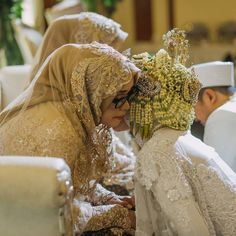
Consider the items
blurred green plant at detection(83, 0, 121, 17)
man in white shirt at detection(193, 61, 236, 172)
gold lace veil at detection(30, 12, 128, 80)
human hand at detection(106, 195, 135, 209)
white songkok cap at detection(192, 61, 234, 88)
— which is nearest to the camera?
human hand at detection(106, 195, 135, 209)

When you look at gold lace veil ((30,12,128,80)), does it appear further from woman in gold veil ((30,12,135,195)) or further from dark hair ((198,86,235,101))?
dark hair ((198,86,235,101))

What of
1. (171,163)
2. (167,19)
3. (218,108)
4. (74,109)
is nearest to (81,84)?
(74,109)

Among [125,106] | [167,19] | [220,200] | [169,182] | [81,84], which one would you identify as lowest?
[167,19]

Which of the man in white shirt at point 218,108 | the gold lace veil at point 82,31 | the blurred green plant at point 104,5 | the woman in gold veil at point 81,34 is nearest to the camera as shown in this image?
the man in white shirt at point 218,108

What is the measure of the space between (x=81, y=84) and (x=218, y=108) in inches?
36.9

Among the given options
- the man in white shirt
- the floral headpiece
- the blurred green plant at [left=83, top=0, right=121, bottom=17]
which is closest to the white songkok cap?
the man in white shirt

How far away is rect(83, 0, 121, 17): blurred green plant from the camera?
231 inches

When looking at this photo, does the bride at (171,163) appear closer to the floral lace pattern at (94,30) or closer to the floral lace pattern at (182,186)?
the floral lace pattern at (182,186)

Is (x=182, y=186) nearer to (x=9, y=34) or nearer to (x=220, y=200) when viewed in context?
(x=220, y=200)

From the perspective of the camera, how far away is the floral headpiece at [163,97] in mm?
1803

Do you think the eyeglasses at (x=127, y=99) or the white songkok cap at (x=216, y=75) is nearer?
the eyeglasses at (x=127, y=99)

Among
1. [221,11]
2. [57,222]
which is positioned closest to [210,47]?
[221,11]

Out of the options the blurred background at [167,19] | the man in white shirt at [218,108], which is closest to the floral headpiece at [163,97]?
the man in white shirt at [218,108]

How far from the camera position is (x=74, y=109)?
1.77 metres
